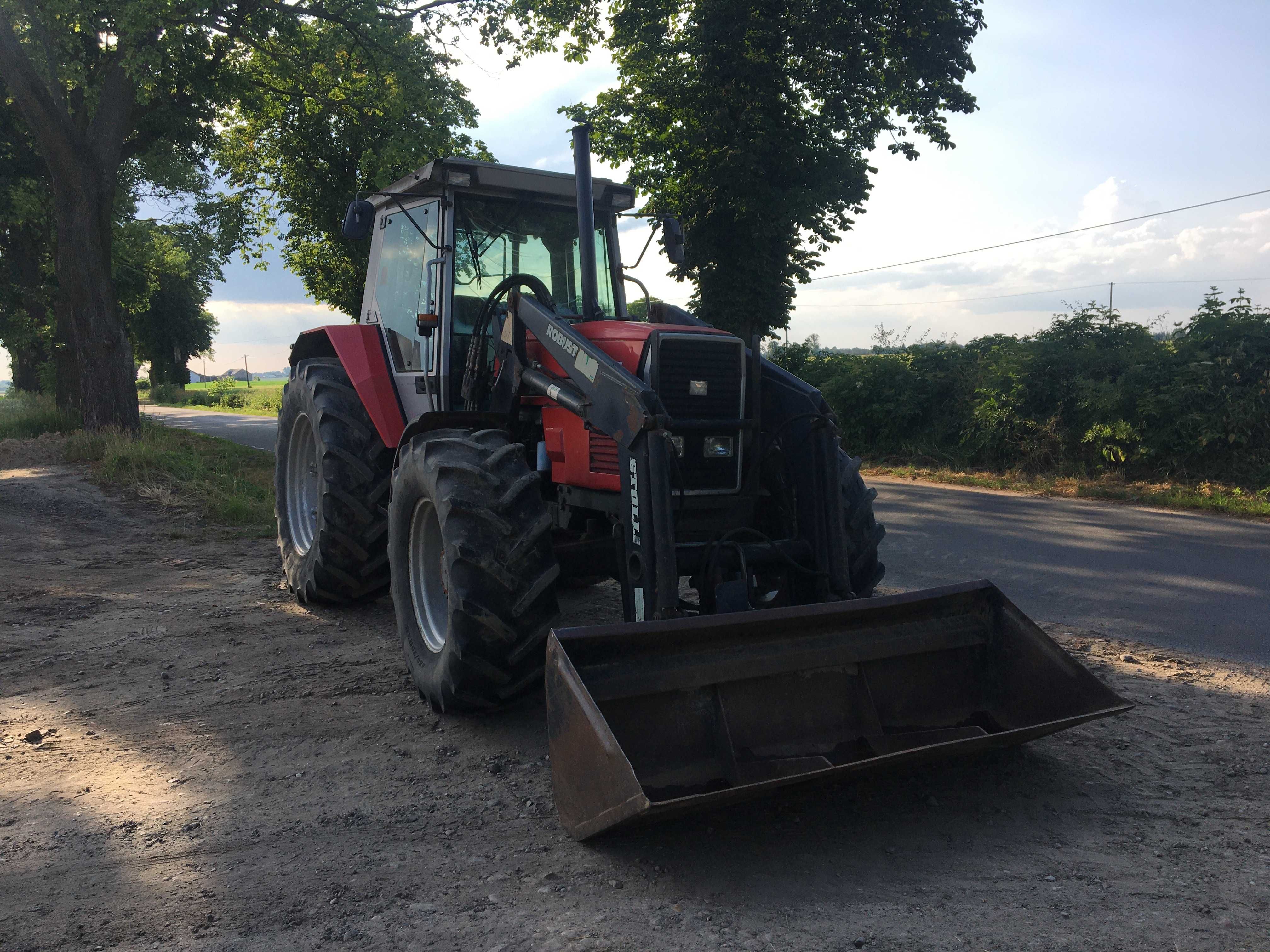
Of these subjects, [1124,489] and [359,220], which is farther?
[1124,489]

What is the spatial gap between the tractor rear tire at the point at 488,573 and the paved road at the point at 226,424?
35.6 feet

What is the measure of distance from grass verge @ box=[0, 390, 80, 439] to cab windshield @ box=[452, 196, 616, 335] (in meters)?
12.9

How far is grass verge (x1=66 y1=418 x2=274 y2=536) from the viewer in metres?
9.91

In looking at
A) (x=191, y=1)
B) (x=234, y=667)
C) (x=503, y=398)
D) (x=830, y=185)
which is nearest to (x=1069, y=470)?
(x=830, y=185)

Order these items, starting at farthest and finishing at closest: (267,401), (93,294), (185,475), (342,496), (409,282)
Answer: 1. (267,401)
2. (93,294)
3. (185,475)
4. (409,282)
5. (342,496)

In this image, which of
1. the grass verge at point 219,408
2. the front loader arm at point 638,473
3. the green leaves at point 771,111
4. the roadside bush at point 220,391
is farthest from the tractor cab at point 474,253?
the roadside bush at point 220,391

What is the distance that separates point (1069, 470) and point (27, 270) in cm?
A: 2172

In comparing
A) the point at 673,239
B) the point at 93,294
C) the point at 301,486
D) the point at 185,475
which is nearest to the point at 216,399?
the point at 93,294

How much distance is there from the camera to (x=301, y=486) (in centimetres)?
695

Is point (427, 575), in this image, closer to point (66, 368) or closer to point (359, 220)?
point (359, 220)

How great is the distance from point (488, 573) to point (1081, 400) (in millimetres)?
11726

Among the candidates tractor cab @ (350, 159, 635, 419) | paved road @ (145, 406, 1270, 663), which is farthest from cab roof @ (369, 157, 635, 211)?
paved road @ (145, 406, 1270, 663)

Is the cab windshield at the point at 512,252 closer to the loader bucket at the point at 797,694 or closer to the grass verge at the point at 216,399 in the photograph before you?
the loader bucket at the point at 797,694

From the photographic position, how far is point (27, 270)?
21.0m
